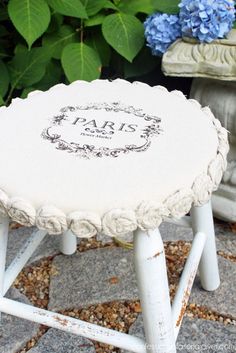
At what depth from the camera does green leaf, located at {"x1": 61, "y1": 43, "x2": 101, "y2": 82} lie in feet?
4.41

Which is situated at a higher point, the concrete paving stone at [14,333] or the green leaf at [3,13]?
the green leaf at [3,13]

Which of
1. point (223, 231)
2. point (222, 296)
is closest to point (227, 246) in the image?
point (223, 231)

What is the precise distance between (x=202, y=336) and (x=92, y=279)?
28cm

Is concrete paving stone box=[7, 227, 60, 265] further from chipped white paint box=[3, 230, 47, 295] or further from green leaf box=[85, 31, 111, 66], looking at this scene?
green leaf box=[85, 31, 111, 66]

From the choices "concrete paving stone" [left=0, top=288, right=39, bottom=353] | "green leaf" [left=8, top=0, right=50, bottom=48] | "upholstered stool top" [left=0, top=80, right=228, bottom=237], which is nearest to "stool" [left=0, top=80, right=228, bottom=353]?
"upholstered stool top" [left=0, top=80, right=228, bottom=237]

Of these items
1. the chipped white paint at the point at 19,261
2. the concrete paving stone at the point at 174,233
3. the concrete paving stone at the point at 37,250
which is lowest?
the concrete paving stone at the point at 37,250

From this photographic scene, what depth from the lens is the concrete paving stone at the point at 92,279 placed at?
1.22 meters

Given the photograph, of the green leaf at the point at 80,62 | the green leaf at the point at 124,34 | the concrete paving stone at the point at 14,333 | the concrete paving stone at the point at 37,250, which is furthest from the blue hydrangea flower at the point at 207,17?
the concrete paving stone at the point at 14,333

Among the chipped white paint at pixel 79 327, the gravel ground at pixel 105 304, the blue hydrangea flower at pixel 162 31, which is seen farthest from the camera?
the blue hydrangea flower at pixel 162 31

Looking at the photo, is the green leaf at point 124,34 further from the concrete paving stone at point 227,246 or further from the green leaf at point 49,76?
the concrete paving stone at point 227,246

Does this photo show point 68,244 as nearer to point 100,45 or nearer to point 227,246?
point 227,246

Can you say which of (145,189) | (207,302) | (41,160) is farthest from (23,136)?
(207,302)

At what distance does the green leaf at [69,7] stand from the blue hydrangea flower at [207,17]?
224mm

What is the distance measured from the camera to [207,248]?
1.14m
